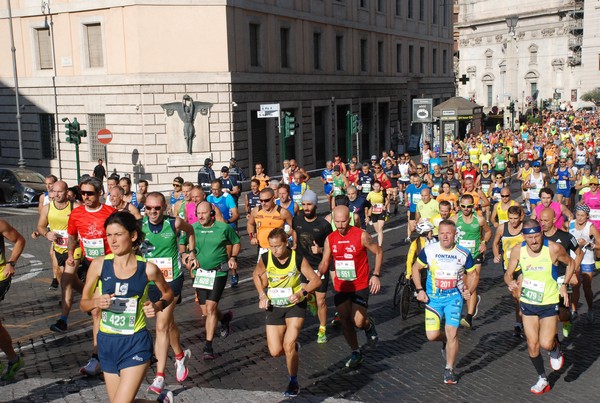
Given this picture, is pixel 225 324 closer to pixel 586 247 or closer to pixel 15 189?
pixel 586 247

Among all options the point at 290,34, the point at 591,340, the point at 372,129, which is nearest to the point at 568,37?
the point at 372,129

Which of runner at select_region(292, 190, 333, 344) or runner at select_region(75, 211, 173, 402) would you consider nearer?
runner at select_region(75, 211, 173, 402)

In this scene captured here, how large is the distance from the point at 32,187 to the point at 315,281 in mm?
21629

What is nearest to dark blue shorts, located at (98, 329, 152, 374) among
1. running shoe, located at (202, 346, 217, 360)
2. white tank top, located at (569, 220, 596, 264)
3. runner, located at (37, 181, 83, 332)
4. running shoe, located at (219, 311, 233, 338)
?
running shoe, located at (202, 346, 217, 360)

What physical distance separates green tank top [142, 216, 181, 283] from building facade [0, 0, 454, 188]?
1986 centimetres

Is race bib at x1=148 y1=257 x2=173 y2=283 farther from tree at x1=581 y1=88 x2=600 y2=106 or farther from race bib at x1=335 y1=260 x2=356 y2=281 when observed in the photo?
tree at x1=581 y1=88 x2=600 y2=106

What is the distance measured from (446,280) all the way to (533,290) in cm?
90

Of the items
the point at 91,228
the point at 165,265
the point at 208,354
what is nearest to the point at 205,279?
the point at 165,265

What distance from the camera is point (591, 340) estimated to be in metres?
9.73

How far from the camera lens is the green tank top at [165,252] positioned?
861 cm

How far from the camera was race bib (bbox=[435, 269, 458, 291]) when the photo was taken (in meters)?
8.14

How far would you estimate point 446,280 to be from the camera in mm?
8148

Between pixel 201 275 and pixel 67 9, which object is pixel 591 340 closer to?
pixel 201 275

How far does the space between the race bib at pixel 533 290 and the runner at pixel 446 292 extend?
0.60 metres
